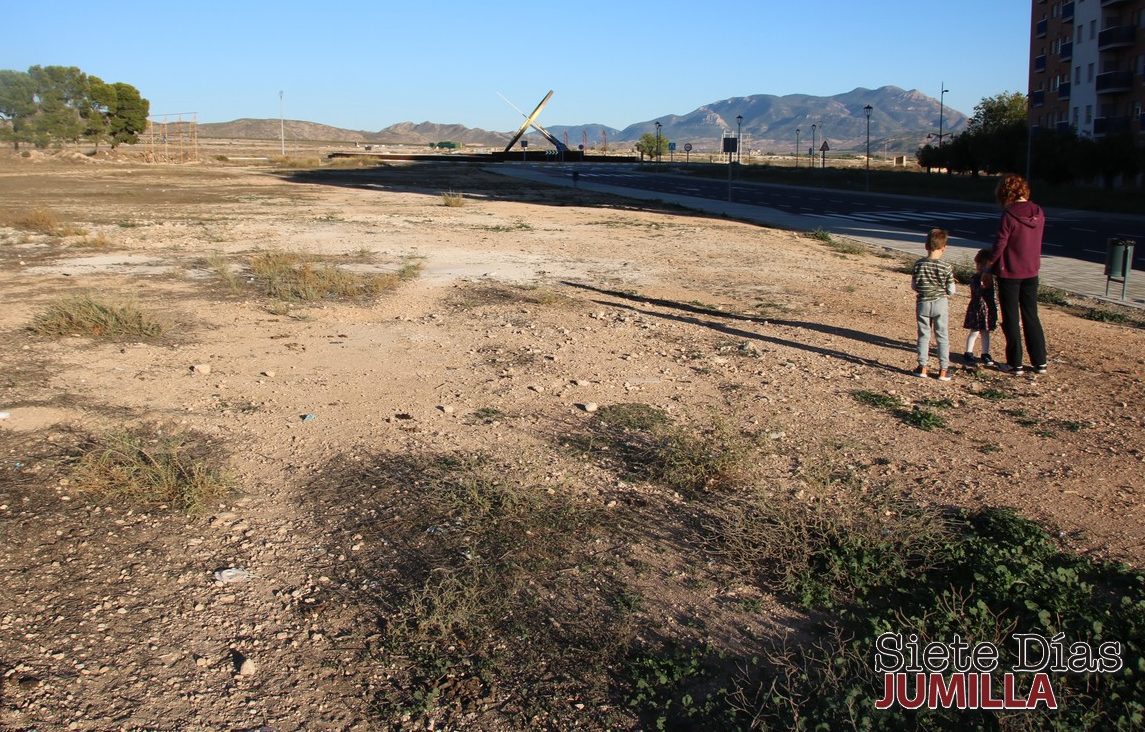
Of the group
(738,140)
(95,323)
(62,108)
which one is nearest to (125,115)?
(62,108)

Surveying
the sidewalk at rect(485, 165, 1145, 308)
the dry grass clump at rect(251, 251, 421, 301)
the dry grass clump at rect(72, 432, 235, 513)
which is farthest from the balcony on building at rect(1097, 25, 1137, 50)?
the dry grass clump at rect(72, 432, 235, 513)

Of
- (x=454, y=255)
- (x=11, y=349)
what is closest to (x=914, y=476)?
(x=11, y=349)

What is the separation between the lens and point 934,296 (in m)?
7.80

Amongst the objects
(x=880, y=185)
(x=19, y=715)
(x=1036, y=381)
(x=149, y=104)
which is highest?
(x=149, y=104)

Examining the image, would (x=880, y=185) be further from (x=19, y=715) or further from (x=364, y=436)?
(x=19, y=715)

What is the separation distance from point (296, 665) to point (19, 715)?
96 centimetres

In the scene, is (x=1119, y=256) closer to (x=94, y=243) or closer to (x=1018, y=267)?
(x=1018, y=267)

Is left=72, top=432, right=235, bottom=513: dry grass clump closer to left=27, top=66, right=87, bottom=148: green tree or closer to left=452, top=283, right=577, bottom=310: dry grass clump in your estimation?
left=452, top=283, right=577, bottom=310: dry grass clump

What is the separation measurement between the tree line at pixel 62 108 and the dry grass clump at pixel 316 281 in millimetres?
71346

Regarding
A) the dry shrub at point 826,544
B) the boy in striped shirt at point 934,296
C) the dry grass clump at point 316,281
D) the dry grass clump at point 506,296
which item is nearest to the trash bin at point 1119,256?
the boy in striped shirt at point 934,296

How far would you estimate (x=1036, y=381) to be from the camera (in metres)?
7.86

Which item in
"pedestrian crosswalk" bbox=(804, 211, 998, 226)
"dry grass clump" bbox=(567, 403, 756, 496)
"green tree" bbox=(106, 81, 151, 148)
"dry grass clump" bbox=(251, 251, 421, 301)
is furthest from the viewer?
"green tree" bbox=(106, 81, 151, 148)

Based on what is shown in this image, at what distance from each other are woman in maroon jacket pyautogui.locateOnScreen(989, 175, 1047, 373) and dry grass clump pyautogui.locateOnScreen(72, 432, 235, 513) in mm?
6333

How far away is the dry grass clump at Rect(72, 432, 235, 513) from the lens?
5.27 metres
